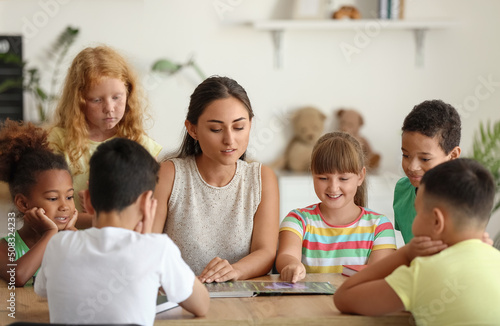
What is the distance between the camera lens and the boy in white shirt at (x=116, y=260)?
1346 millimetres

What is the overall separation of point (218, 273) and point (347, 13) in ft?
10.7

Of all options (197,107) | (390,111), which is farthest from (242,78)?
(197,107)

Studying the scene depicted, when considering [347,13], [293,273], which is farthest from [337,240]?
[347,13]

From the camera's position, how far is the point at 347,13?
468 centimetres

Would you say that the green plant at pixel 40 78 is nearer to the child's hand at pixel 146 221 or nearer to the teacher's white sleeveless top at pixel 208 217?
the teacher's white sleeveless top at pixel 208 217

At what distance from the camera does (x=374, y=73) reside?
4.89 meters

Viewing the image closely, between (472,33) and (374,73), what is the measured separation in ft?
2.68

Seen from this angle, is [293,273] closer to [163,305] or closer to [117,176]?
[163,305]

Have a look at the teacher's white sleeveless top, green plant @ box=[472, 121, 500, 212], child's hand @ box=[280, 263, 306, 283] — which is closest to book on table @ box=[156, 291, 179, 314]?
child's hand @ box=[280, 263, 306, 283]

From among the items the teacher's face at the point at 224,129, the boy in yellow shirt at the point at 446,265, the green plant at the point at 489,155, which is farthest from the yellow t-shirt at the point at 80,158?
the green plant at the point at 489,155

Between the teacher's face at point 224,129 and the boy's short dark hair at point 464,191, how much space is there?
698 millimetres

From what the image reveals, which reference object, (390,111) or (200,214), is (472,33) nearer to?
(390,111)

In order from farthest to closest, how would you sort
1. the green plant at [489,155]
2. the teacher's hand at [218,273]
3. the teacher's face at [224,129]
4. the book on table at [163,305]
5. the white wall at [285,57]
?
the white wall at [285,57] → the green plant at [489,155] → the teacher's face at [224,129] → the teacher's hand at [218,273] → the book on table at [163,305]

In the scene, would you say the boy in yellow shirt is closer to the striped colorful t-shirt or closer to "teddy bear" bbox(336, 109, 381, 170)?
the striped colorful t-shirt
